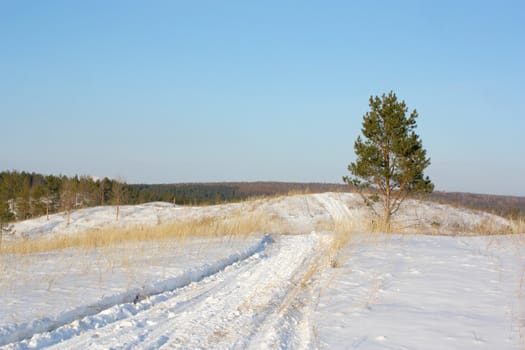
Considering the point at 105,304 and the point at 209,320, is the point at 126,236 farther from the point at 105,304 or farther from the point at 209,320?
the point at 209,320

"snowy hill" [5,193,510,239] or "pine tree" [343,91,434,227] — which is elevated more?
"pine tree" [343,91,434,227]

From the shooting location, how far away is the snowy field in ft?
12.8

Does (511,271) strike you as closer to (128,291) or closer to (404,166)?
(128,291)

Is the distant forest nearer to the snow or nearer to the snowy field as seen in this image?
the snowy field

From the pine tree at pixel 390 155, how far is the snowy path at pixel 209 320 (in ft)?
35.5

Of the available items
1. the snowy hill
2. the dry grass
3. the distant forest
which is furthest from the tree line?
the dry grass

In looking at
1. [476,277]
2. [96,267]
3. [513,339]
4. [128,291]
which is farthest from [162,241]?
[513,339]

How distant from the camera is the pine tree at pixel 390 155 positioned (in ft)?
53.4

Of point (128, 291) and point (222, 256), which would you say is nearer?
point (128, 291)

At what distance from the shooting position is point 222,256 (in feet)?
28.9

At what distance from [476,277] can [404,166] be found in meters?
10.4

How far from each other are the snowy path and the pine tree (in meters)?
10.8

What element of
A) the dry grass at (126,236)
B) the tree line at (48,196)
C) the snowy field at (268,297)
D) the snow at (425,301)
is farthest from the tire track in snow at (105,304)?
the tree line at (48,196)

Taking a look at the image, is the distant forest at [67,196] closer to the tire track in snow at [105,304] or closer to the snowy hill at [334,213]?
the snowy hill at [334,213]
